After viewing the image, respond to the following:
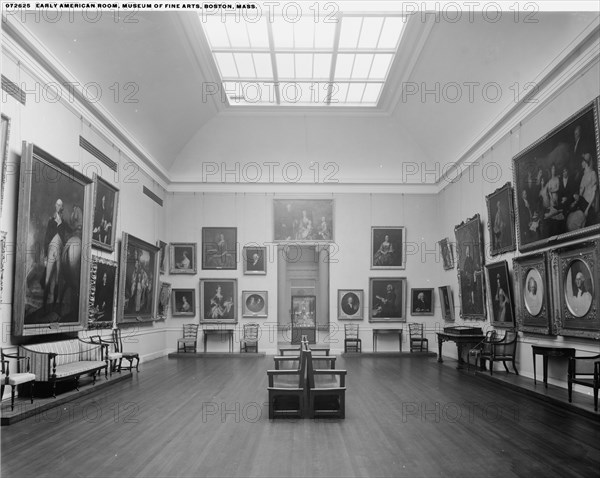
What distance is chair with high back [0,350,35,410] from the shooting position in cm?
915

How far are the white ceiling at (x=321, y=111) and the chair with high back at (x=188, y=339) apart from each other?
5.91m

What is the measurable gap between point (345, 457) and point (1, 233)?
6.93 meters

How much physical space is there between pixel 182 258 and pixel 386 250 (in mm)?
8063

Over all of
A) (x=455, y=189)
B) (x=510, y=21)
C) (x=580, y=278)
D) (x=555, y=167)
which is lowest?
(x=580, y=278)

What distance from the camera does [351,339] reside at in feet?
71.8

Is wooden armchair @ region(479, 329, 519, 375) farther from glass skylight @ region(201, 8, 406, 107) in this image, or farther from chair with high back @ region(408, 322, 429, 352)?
glass skylight @ region(201, 8, 406, 107)

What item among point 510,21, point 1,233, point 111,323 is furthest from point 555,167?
point 111,323

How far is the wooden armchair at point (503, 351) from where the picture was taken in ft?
46.4

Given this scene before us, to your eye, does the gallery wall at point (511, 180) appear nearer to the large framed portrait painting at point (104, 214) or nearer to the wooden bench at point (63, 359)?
the wooden bench at point (63, 359)

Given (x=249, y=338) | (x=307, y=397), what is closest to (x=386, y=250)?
(x=249, y=338)

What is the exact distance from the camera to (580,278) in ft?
36.5

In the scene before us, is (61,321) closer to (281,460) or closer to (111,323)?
(111,323)

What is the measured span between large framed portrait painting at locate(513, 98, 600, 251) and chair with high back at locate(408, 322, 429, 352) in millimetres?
8616

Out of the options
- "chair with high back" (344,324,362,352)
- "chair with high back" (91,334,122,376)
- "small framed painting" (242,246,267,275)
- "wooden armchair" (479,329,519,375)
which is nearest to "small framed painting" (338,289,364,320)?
"chair with high back" (344,324,362,352)
